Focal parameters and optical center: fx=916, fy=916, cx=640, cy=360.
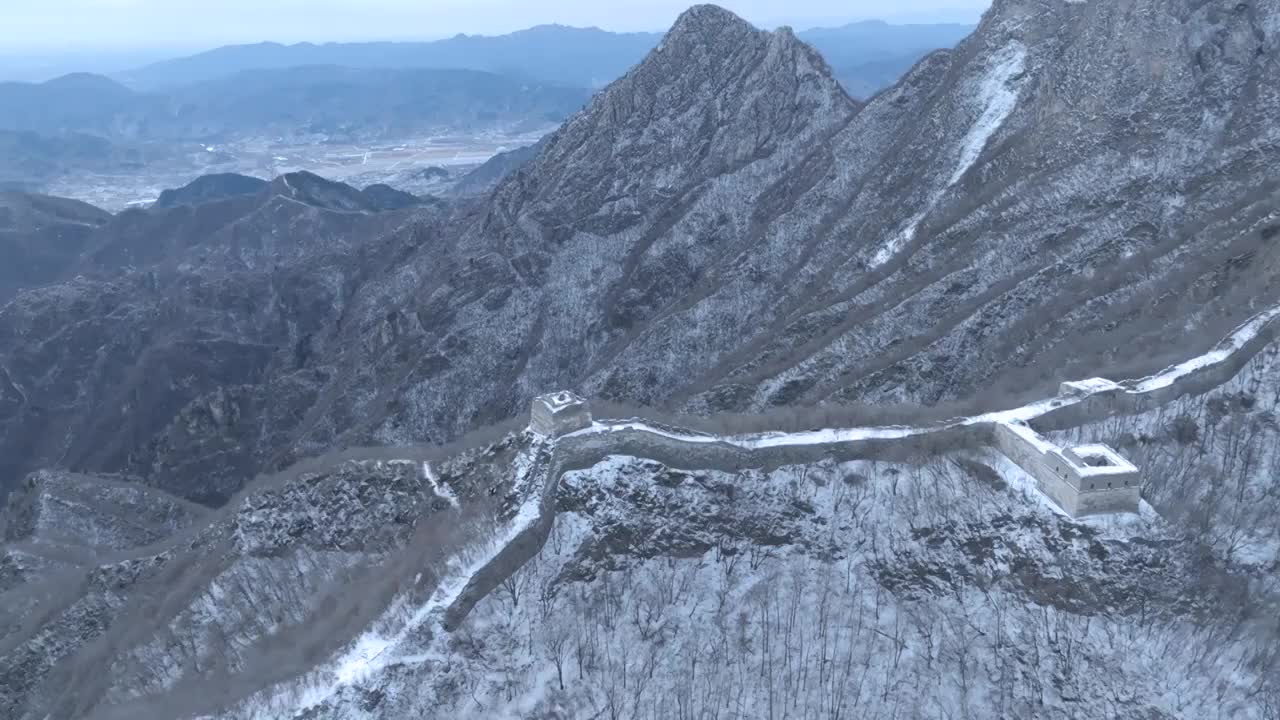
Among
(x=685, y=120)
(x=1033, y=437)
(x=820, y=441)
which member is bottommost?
(x=820, y=441)

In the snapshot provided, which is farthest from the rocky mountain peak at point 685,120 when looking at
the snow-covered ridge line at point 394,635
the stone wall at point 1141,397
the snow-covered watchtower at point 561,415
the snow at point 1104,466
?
the snow at point 1104,466

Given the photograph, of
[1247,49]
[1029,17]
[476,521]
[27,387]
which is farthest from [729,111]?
[27,387]

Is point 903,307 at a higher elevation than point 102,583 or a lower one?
higher

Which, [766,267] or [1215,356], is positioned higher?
[1215,356]

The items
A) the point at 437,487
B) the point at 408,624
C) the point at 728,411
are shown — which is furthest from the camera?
the point at 728,411

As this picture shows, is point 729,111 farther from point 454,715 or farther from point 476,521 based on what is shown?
point 454,715

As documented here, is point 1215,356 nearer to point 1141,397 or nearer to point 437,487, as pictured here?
point 1141,397

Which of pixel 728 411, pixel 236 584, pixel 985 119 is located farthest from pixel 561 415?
pixel 985 119

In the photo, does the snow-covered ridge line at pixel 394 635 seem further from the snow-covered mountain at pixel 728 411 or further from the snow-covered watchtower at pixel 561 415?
A: the snow-covered watchtower at pixel 561 415
